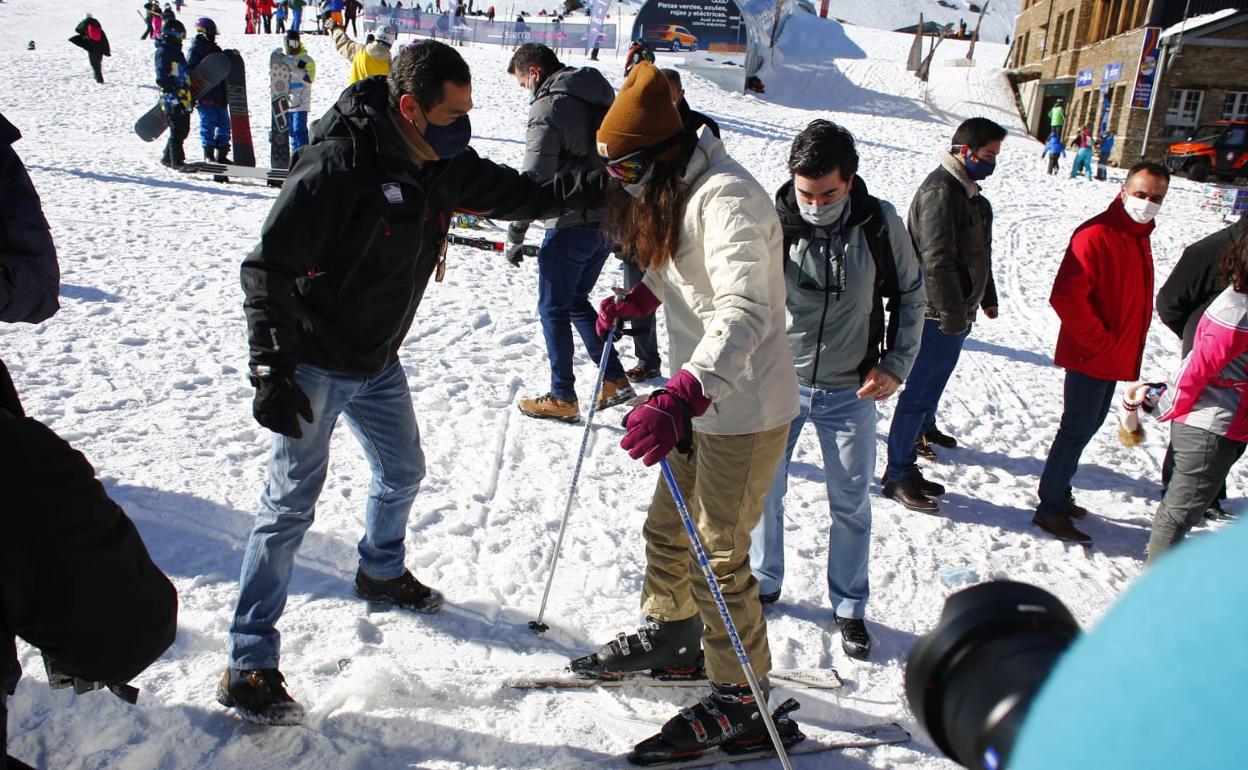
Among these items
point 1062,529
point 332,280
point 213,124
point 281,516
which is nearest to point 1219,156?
point 1062,529

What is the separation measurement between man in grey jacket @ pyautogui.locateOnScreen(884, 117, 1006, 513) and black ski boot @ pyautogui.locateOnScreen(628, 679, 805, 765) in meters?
2.46

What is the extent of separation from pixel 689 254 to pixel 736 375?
1.52 ft

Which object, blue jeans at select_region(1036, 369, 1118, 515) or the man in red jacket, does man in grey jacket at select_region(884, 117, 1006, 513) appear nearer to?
the man in red jacket

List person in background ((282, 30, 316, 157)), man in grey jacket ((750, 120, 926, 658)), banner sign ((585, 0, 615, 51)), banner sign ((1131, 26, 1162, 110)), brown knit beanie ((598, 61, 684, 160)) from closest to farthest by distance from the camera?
brown knit beanie ((598, 61, 684, 160))
man in grey jacket ((750, 120, 926, 658))
person in background ((282, 30, 316, 157))
banner sign ((1131, 26, 1162, 110))
banner sign ((585, 0, 615, 51))

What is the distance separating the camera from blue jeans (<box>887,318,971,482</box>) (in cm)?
489

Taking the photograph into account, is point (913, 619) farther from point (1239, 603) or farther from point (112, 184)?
Answer: point (112, 184)

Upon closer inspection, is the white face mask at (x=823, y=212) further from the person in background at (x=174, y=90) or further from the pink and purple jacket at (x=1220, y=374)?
the person in background at (x=174, y=90)

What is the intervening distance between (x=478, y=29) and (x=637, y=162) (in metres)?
37.9

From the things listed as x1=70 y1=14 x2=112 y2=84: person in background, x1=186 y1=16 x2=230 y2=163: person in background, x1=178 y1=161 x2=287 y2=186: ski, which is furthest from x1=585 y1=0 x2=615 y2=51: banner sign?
x1=178 y1=161 x2=287 y2=186: ski

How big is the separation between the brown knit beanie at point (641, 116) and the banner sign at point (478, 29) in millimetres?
34575

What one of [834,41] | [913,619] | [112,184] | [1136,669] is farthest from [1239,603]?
[834,41]

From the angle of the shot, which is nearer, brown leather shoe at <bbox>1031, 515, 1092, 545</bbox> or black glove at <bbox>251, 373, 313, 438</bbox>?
black glove at <bbox>251, 373, 313, 438</bbox>

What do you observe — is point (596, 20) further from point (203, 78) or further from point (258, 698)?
point (258, 698)

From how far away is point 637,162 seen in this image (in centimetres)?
252
